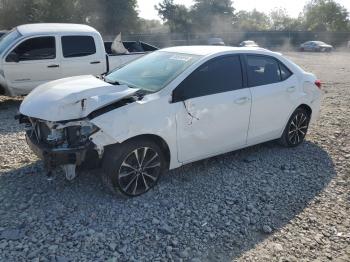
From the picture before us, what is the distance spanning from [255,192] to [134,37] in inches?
1391

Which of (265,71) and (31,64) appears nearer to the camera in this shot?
(265,71)

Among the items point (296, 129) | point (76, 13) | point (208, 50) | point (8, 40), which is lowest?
point (296, 129)

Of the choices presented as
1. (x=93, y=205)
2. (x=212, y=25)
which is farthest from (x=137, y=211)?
(x=212, y=25)

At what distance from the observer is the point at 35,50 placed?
8.39m

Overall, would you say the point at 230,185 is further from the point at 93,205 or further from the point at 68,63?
the point at 68,63

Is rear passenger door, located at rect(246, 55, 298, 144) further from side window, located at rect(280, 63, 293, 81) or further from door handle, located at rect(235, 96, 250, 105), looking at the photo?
door handle, located at rect(235, 96, 250, 105)

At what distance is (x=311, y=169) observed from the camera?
530cm

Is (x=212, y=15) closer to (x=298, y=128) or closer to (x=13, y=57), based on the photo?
(x=13, y=57)

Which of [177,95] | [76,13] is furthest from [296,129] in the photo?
[76,13]

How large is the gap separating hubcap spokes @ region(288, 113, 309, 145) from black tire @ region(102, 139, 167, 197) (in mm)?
2494

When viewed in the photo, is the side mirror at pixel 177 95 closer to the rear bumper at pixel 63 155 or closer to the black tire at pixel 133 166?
the black tire at pixel 133 166

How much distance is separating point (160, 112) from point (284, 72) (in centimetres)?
247

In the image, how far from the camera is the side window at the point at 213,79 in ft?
14.6

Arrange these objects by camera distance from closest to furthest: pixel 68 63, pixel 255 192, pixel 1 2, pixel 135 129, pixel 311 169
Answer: pixel 135 129
pixel 255 192
pixel 311 169
pixel 68 63
pixel 1 2
